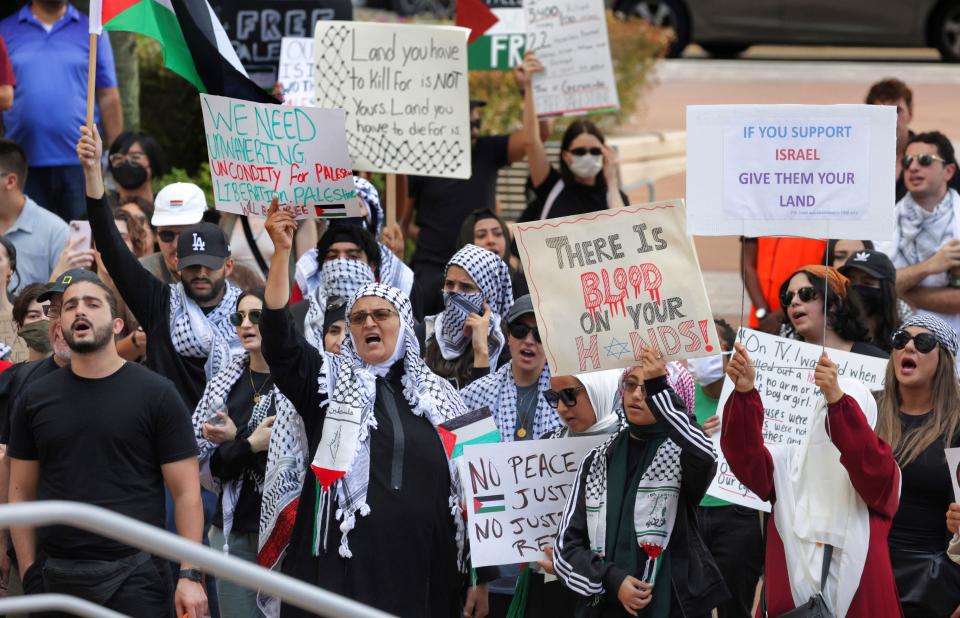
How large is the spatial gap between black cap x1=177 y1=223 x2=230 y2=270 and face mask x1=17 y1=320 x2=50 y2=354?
643mm

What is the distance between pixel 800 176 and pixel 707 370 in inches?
57.4

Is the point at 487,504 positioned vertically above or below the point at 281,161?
below

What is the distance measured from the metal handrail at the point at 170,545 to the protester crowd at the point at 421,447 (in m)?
1.90

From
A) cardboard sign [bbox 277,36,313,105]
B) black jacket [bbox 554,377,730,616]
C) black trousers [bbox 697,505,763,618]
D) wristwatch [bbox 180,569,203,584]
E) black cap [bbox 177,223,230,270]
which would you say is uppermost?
cardboard sign [bbox 277,36,313,105]

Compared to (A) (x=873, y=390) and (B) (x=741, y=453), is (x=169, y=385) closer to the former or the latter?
(B) (x=741, y=453)

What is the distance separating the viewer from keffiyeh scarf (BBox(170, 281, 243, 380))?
23.1ft

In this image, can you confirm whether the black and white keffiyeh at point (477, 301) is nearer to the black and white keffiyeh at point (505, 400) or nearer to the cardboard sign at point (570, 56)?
the black and white keffiyeh at point (505, 400)

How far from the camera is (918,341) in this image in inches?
242

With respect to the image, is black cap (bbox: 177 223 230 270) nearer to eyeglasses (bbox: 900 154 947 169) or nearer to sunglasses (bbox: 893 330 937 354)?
sunglasses (bbox: 893 330 937 354)

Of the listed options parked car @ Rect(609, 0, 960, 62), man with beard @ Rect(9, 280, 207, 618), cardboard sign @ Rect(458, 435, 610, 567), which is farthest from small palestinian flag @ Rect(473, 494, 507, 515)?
parked car @ Rect(609, 0, 960, 62)

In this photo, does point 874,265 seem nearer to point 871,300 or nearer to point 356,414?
point 871,300

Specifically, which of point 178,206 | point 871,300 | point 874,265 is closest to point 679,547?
point 871,300

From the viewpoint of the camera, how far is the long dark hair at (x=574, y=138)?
8.93 m

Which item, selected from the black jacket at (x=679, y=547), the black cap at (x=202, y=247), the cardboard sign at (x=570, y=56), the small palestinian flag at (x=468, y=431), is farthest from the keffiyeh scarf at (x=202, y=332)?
the cardboard sign at (x=570, y=56)
